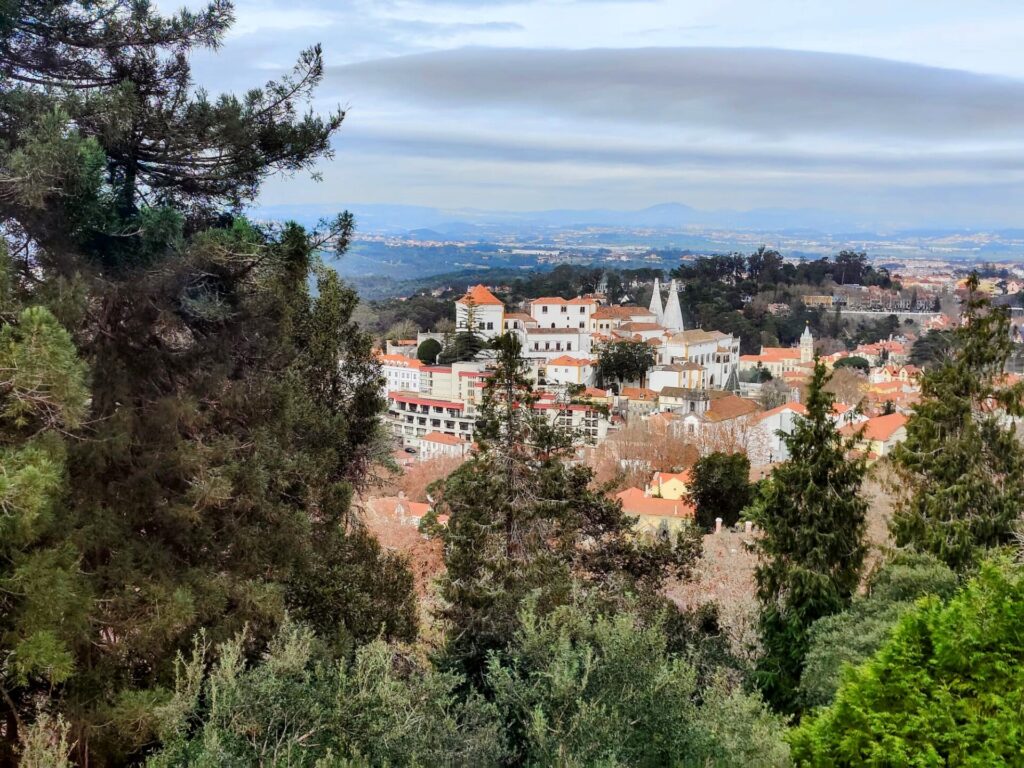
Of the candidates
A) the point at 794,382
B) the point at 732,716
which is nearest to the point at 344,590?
the point at 732,716

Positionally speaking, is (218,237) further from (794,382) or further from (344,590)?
(794,382)

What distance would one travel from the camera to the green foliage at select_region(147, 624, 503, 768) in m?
3.67

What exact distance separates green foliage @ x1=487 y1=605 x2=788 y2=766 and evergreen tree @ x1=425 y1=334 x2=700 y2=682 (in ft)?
8.56

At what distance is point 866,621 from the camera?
7.14m

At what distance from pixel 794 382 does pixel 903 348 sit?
19191mm

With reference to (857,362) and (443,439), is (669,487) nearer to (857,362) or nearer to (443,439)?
(443,439)

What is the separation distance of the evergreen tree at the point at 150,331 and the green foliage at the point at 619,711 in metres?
1.78

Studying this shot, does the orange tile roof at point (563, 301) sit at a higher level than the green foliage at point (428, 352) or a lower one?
higher

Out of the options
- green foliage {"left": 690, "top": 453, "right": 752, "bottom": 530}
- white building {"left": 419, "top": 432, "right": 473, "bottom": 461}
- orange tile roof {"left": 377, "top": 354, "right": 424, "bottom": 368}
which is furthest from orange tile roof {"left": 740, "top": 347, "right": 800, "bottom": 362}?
green foliage {"left": 690, "top": 453, "right": 752, "bottom": 530}

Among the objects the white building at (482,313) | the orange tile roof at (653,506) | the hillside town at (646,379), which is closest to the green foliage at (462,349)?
the hillside town at (646,379)

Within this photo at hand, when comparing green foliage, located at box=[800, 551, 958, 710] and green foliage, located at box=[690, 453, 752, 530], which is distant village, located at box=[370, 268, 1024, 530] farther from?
green foliage, located at box=[800, 551, 958, 710]

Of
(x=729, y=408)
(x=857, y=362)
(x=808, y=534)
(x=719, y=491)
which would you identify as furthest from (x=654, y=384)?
(x=808, y=534)

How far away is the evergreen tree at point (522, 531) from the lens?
8.04 metres

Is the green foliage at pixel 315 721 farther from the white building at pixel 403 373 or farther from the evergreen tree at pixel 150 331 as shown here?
the white building at pixel 403 373
